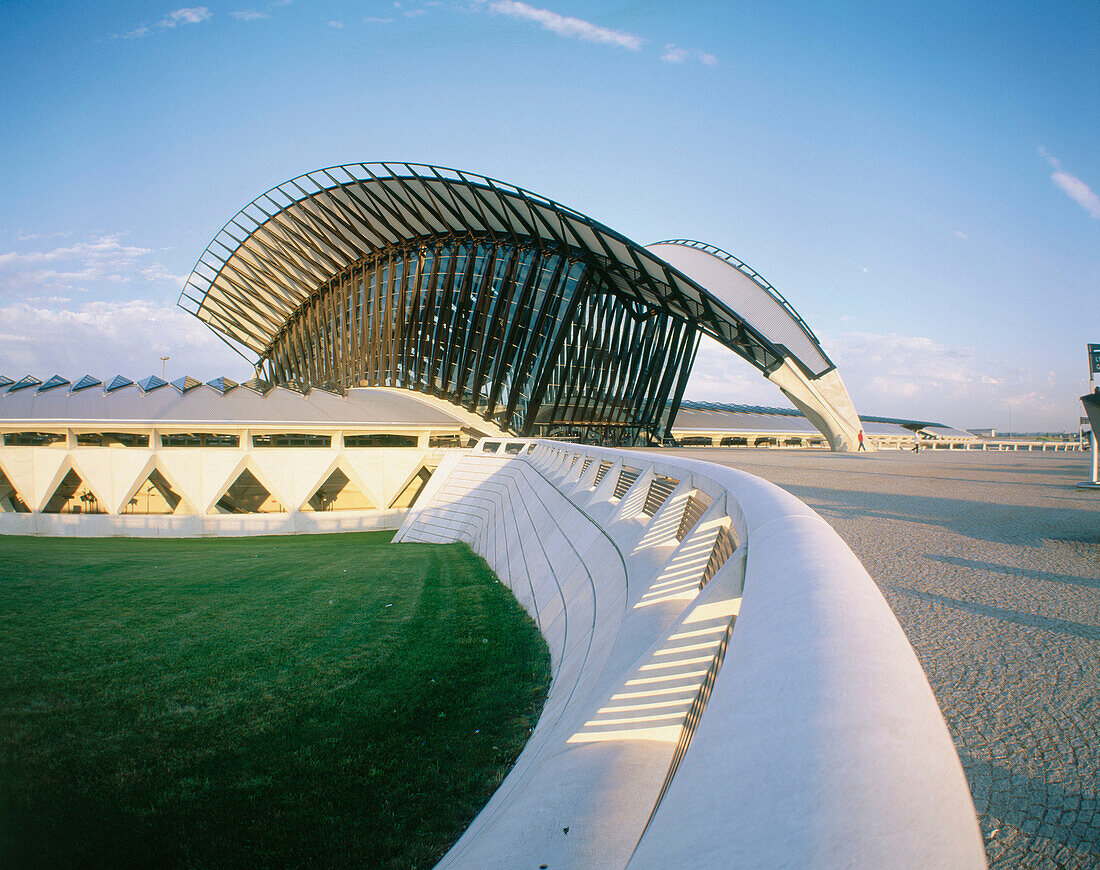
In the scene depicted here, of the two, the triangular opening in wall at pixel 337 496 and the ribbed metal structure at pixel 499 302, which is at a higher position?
the ribbed metal structure at pixel 499 302

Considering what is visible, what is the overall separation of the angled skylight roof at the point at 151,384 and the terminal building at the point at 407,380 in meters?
0.18

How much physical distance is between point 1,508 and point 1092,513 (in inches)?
1675

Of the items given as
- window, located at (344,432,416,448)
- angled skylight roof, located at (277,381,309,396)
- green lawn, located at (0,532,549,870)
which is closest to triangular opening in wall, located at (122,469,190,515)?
angled skylight roof, located at (277,381,309,396)

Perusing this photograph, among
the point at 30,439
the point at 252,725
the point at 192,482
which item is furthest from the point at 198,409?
the point at 252,725

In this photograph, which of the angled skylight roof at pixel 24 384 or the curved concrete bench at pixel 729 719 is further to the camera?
the angled skylight roof at pixel 24 384

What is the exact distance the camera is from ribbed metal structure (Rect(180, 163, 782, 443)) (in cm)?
3450

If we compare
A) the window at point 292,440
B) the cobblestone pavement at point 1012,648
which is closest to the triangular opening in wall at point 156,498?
the window at point 292,440

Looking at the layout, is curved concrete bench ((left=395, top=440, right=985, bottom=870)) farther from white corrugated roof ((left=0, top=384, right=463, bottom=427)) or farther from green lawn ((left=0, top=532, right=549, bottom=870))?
white corrugated roof ((left=0, top=384, right=463, bottom=427))

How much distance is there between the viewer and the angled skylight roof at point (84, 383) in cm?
3123

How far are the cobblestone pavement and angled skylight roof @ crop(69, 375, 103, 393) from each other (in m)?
36.7

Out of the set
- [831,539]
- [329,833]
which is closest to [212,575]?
[329,833]

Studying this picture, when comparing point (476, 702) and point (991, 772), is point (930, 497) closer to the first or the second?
point (476, 702)

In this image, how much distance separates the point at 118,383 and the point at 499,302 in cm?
2100

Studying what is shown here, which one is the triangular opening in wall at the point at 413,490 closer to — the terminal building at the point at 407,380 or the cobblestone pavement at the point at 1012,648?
the terminal building at the point at 407,380
